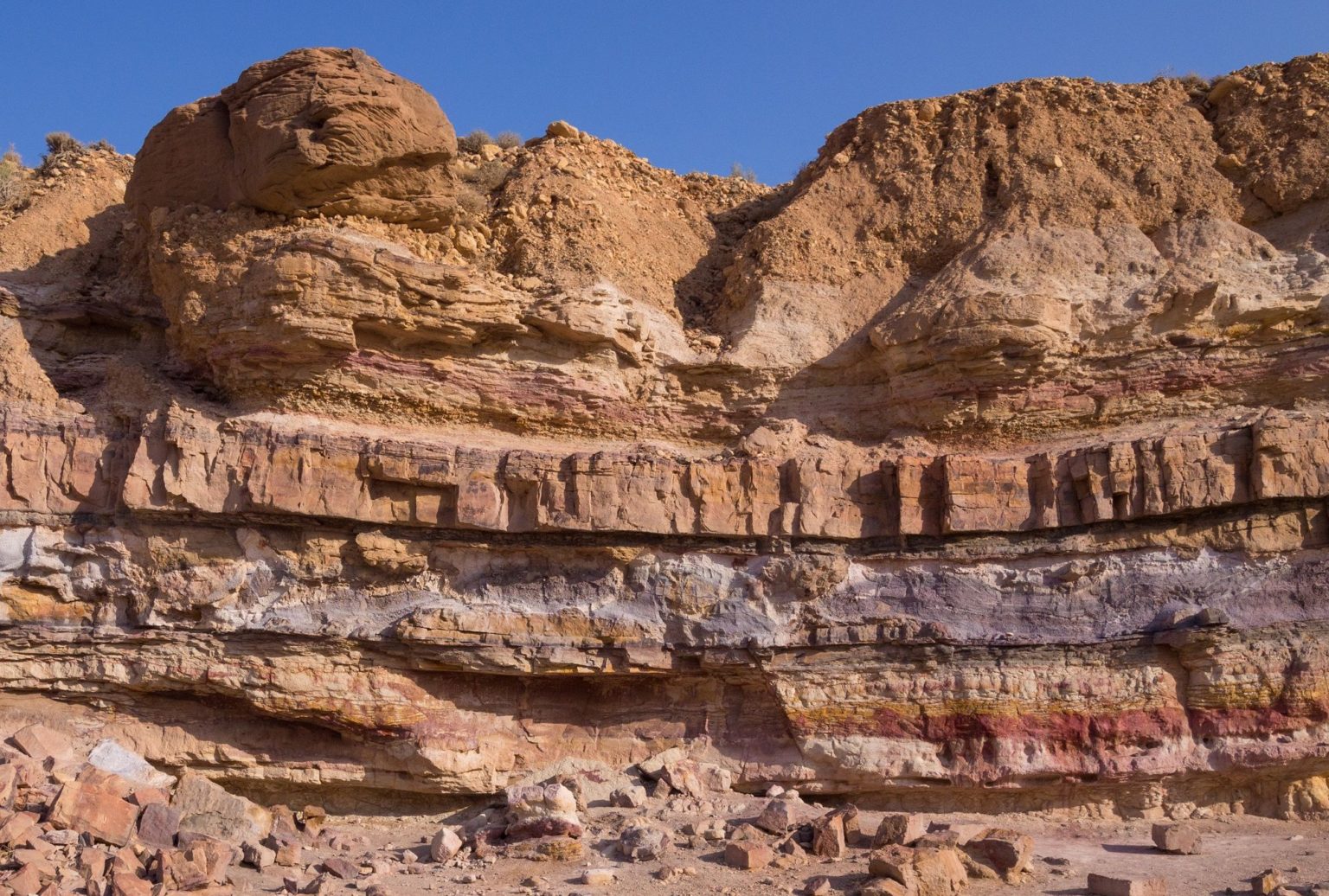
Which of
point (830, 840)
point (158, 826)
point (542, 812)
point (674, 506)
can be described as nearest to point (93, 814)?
point (158, 826)

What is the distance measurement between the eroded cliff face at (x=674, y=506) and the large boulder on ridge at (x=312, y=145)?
0.05 m

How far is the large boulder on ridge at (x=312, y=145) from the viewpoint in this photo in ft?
39.7

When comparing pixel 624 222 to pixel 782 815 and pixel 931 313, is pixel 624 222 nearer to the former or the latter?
pixel 931 313

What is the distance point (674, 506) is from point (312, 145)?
18.8 feet

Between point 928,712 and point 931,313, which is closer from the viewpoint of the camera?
point 928,712

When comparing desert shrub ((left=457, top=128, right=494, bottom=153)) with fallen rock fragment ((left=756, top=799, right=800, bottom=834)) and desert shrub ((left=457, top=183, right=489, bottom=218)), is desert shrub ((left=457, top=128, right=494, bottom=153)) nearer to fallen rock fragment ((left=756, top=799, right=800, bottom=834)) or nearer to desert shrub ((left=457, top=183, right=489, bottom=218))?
desert shrub ((left=457, top=183, right=489, bottom=218))

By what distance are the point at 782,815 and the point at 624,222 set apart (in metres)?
7.78

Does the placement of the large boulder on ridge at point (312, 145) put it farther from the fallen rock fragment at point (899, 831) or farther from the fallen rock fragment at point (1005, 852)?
the fallen rock fragment at point (1005, 852)

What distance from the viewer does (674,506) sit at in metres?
11.1

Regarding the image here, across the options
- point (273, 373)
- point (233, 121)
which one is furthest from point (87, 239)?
point (273, 373)

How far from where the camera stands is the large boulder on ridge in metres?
12.1

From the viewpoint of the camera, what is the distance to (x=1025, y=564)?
10836mm

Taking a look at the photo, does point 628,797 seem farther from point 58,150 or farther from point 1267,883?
point 58,150

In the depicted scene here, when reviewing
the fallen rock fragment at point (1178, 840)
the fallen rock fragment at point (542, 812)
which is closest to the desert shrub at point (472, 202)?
the fallen rock fragment at point (542, 812)
